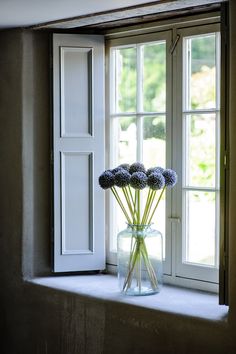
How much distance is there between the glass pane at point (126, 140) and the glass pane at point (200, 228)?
506 mm

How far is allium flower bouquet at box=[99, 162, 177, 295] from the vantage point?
12.2 feet

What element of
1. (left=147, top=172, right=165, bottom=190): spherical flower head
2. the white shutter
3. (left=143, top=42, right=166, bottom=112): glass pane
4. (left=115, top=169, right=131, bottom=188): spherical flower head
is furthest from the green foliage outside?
(left=115, top=169, right=131, bottom=188): spherical flower head

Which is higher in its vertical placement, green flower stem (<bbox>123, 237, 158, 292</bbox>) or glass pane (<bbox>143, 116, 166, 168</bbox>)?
glass pane (<bbox>143, 116, 166, 168</bbox>)

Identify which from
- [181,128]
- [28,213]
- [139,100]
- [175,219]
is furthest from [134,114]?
[28,213]

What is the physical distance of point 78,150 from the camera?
412cm

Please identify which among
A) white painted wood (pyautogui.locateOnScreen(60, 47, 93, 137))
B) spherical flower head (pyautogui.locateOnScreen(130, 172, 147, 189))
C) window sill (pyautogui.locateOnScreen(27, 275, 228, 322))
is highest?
white painted wood (pyautogui.locateOnScreen(60, 47, 93, 137))

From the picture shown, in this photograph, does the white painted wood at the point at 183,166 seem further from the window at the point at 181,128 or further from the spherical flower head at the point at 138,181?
the spherical flower head at the point at 138,181

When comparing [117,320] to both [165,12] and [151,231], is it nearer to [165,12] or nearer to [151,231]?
[151,231]

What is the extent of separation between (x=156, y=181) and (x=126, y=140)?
617mm

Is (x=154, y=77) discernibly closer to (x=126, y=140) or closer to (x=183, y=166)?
(x=126, y=140)

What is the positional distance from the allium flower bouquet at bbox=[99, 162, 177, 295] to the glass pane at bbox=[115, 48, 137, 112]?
19.9 inches

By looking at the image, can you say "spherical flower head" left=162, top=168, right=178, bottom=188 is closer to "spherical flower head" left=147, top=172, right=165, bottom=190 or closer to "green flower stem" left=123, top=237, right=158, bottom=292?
"spherical flower head" left=147, top=172, right=165, bottom=190

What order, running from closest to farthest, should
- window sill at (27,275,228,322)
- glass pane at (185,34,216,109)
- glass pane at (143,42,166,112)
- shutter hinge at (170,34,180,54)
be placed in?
window sill at (27,275,228,322)
glass pane at (185,34,216,109)
shutter hinge at (170,34,180,54)
glass pane at (143,42,166,112)

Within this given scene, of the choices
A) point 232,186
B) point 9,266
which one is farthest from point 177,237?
point 9,266
